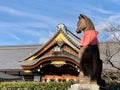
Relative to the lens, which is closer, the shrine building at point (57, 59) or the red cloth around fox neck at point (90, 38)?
the red cloth around fox neck at point (90, 38)

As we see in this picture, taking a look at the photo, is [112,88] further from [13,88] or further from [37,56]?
[37,56]

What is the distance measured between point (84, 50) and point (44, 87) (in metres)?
6.45

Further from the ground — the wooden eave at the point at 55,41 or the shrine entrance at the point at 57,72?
the wooden eave at the point at 55,41

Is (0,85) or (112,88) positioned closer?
(112,88)

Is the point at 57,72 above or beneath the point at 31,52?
beneath

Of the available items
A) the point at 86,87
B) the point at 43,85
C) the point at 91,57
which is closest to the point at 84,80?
the point at 86,87

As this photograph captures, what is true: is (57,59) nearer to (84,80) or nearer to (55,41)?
(55,41)

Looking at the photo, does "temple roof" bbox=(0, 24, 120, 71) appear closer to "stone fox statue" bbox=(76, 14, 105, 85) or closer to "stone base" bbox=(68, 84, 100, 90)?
"stone fox statue" bbox=(76, 14, 105, 85)

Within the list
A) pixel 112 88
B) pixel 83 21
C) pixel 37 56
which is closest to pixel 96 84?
pixel 83 21

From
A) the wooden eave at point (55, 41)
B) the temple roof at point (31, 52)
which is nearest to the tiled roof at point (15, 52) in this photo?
the temple roof at point (31, 52)

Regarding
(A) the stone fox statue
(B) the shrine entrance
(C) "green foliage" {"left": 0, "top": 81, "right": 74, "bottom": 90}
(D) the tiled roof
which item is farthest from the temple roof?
(A) the stone fox statue

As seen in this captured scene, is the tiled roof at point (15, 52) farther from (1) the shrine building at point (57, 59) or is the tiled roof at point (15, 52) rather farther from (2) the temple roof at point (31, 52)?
(1) the shrine building at point (57, 59)

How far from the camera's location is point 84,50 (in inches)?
383

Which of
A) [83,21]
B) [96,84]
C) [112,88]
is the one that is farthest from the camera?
[112,88]
